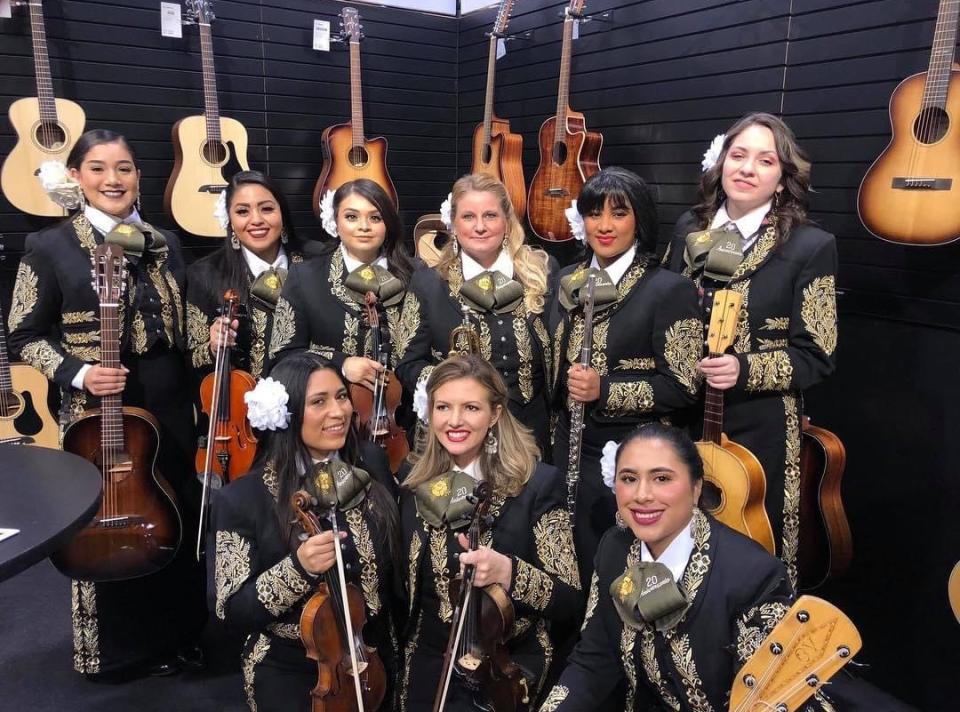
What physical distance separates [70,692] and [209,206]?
7.24 feet

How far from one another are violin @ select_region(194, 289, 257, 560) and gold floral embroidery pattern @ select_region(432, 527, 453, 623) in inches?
37.3

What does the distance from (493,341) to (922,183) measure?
1.37 meters

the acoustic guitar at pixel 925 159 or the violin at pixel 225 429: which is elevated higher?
the acoustic guitar at pixel 925 159

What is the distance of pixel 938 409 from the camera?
2611 mm

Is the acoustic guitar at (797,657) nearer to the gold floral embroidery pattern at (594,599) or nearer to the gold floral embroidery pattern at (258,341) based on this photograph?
the gold floral embroidery pattern at (594,599)

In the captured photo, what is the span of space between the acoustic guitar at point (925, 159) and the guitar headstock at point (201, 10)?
3107mm

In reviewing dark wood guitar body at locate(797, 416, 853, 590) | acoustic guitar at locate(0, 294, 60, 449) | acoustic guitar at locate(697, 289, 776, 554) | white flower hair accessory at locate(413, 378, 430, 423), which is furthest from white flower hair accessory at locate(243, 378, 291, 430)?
acoustic guitar at locate(0, 294, 60, 449)

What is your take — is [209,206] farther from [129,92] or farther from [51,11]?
[51,11]

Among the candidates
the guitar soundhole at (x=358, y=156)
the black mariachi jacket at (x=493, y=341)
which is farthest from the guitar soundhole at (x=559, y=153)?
the black mariachi jacket at (x=493, y=341)

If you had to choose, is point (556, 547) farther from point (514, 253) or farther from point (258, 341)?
point (258, 341)

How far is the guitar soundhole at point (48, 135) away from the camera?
354 centimetres

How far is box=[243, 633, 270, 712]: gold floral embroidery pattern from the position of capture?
214cm

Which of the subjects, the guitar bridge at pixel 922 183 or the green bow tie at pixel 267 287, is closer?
the guitar bridge at pixel 922 183

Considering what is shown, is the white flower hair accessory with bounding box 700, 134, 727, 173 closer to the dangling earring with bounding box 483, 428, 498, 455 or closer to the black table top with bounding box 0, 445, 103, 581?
the dangling earring with bounding box 483, 428, 498, 455
